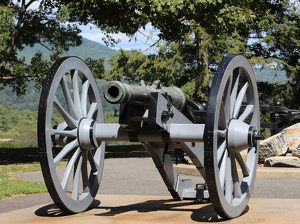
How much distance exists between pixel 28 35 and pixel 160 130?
532 inches

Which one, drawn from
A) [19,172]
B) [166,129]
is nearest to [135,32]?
[19,172]

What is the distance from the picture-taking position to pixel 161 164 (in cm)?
476

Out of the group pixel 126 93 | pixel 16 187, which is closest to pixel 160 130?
pixel 126 93

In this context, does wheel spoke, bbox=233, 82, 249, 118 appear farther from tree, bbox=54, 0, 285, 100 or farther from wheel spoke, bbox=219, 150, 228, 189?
tree, bbox=54, 0, 285, 100

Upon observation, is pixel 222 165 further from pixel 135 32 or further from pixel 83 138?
pixel 135 32

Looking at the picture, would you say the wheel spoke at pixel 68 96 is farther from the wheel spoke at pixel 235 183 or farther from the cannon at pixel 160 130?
the wheel spoke at pixel 235 183

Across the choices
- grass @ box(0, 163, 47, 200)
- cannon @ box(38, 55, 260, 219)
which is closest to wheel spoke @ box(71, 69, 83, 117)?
cannon @ box(38, 55, 260, 219)

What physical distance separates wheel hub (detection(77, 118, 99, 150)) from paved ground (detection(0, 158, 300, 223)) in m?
0.75

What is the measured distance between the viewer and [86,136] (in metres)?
4.34

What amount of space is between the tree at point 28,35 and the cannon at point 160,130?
399 inches

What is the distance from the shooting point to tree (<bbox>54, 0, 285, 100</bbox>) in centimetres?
1077

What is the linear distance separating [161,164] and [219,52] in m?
12.7

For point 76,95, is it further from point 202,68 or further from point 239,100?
point 202,68

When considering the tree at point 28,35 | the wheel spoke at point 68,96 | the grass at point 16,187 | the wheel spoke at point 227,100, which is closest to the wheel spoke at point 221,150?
the wheel spoke at point 227,100
